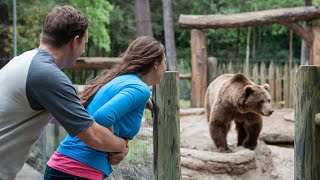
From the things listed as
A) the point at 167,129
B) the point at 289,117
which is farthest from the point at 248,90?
the point at 289,117

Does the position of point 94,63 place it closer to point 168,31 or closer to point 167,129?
point 167,129

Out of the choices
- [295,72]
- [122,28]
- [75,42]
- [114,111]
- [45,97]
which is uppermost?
[122,28]

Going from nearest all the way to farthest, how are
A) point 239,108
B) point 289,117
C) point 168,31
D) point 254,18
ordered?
point 239,108 → point 289,117 → point 254,18 → point 168,31

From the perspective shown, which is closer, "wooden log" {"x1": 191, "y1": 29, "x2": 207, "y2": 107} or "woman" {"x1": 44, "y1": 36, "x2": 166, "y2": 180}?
"woman" {"x1": 44, "y1": 36, "x2": 166, "y2": 180}

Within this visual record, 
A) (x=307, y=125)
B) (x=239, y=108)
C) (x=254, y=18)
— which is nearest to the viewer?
(x=307, y=125)

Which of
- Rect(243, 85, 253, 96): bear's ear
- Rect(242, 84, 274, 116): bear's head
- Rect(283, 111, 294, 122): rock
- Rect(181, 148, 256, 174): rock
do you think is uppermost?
Rect(243, 85, 253, 96): bear's ear

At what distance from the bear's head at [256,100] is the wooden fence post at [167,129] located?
3.44m

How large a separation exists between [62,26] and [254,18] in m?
10.5

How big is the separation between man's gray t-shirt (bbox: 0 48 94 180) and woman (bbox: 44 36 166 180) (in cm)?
25

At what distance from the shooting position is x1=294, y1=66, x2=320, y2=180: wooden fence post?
3867 mm

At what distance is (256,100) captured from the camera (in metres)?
7.48

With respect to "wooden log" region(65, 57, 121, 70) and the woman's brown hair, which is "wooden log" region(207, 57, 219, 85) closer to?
"wooden log" region(65, 57, 121, 70)

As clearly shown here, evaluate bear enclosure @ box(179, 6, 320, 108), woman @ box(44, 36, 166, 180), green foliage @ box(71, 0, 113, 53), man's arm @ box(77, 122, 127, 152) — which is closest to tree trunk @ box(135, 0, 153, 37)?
green foliage @ box(71, 0, 113, 53)

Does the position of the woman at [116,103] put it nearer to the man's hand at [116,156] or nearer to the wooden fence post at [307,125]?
the man's hand at [116,156]
